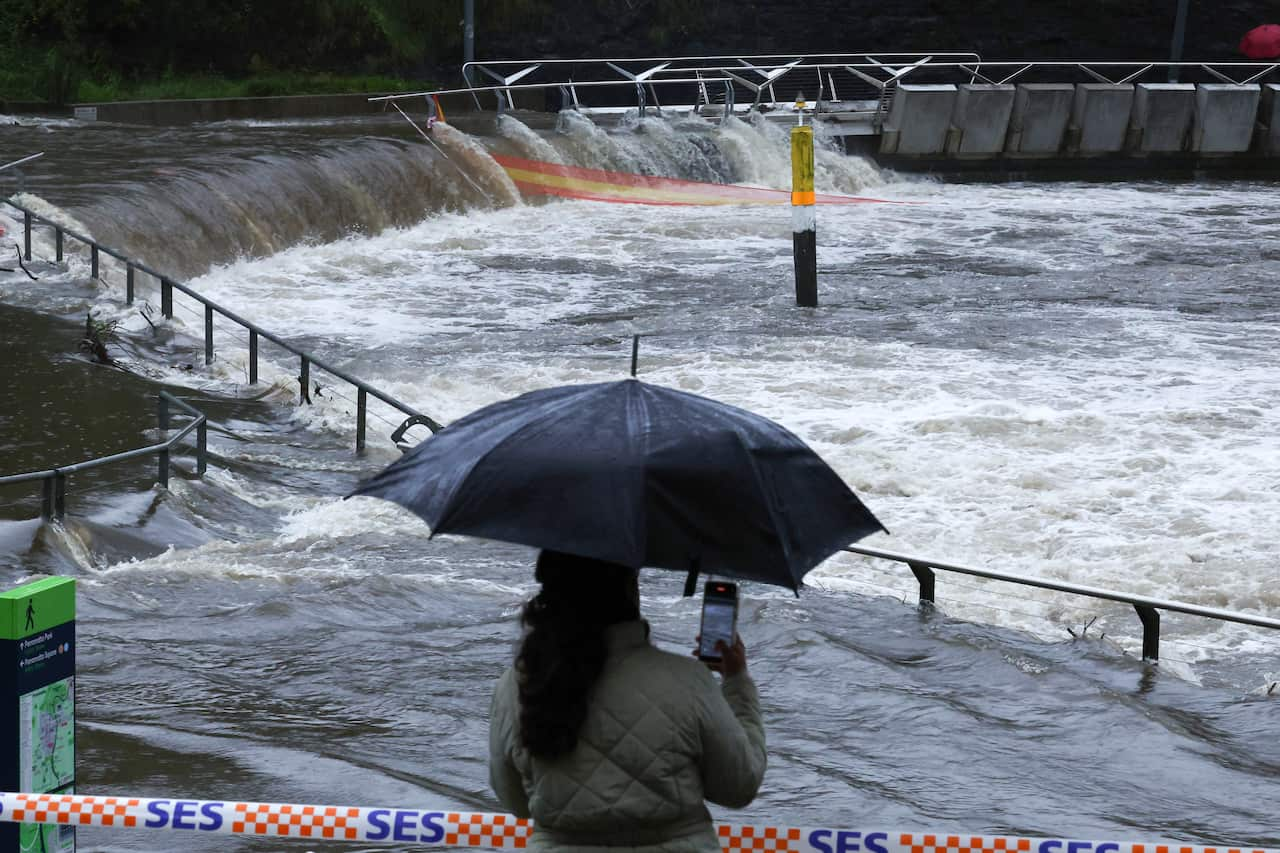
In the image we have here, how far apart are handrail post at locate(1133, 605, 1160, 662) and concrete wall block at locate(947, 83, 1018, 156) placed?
27847 millimetres

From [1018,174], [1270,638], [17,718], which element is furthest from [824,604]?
[1018,174]

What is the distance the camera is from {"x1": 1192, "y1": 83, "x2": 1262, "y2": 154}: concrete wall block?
35987 mm

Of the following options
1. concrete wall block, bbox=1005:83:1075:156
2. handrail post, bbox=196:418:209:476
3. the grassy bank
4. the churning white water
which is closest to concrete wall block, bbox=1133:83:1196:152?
concrete wall block, bbox=1005:83:1075:156

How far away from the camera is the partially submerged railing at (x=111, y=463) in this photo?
330 inches

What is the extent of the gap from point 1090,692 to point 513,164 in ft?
71.6

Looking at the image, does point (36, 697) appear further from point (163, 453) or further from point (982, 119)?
point (982, 119)

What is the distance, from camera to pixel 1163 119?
36062 mm

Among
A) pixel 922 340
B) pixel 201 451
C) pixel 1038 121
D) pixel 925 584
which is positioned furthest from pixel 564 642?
pixel 1038 121

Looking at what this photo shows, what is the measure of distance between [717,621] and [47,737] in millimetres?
1917

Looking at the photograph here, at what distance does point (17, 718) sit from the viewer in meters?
3.93

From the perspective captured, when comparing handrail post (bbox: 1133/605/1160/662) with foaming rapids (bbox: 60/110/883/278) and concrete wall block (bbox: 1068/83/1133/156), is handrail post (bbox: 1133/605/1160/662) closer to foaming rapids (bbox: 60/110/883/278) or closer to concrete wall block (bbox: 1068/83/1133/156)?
foaming rapids (bbox: 60/110/883/278)

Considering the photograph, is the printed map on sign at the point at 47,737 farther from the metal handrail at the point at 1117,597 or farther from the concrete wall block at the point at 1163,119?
the concrete wall block at the point at 1163,119

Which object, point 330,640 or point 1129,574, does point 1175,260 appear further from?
point 330,640

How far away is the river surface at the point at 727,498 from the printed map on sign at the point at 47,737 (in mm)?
702
